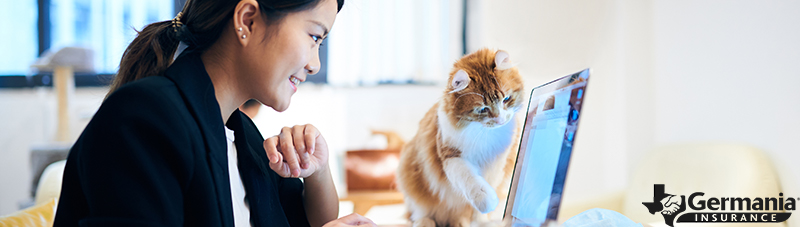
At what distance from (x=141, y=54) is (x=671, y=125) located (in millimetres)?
1700

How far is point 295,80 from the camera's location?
0.71 m

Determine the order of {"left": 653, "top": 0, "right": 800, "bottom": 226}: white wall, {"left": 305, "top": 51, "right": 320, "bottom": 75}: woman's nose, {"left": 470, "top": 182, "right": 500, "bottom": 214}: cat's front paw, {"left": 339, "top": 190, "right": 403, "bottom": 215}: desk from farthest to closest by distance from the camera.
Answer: {"left": 339, "top": 190, "right": 403, "bottom": 215}: desk < {"left": 653, "top": 0, "right": 800, "bottom": 226}: white wall < {"left": 305, "top": 51, "right": 320, "bottom": 75}: woman's nose < {"left": 470, "top": 182, "right": 500, "bottom": 214}: cat's front paw

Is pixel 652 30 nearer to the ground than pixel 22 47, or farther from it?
farther from it

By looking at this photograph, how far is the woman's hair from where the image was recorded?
0.64 m

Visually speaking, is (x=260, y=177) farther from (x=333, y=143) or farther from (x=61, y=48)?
(x=61, y=48)

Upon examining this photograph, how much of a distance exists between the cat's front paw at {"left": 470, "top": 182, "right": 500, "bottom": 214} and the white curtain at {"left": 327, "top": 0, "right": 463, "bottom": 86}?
178 cm

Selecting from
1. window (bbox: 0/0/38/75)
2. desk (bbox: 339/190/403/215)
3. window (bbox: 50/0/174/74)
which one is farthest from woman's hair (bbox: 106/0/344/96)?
window (bbox: 0/0/38/75)

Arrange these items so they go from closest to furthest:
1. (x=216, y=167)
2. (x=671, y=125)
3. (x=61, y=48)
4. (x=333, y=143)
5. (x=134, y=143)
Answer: (x=134, y=143) < (x=216, y=167) < (x=671, y=125) < (x=61, y=48) < (x=333, y=143)

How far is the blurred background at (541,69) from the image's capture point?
41.6 inches

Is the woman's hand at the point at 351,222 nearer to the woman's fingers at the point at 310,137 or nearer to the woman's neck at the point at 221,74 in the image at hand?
the woman's fingers at the point at 310,137

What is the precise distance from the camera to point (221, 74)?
696 mm

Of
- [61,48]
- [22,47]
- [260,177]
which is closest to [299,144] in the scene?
[260,177]

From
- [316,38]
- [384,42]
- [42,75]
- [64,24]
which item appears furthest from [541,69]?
[42,75]

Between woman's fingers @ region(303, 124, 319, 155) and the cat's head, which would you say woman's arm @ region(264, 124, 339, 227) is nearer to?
woman's fingers @ region(303, 124, 319, 155)
